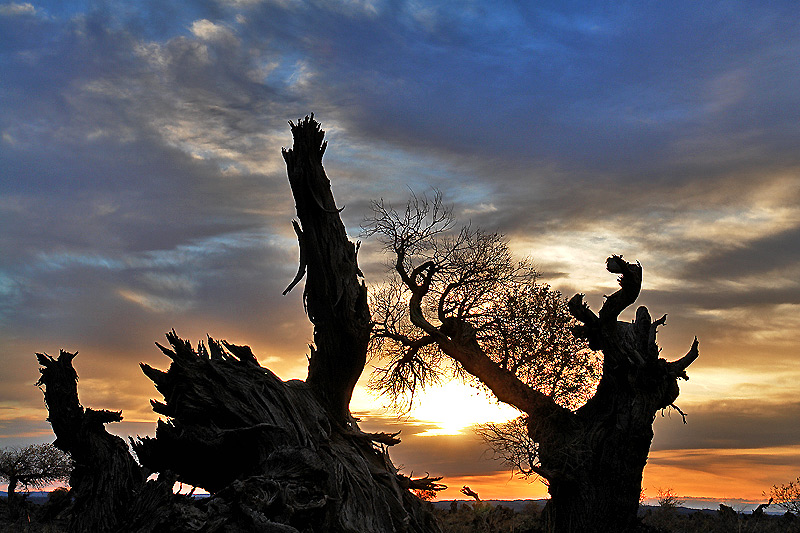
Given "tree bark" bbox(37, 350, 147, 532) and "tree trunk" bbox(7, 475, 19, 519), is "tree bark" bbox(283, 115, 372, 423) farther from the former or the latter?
"tree trunk" bbox(7, 475, 19, 519)

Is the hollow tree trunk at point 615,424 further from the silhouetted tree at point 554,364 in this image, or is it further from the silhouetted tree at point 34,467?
the silhouetted tree at point 34,467

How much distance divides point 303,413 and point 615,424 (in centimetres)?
928

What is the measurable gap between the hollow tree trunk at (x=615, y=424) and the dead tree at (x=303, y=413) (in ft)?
19.6

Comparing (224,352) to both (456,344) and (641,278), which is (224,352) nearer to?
(456,344)

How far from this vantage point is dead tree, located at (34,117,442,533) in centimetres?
1277

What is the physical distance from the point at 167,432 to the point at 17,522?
13.4 m

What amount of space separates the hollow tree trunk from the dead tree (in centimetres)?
599

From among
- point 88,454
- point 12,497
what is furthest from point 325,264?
point 12,497

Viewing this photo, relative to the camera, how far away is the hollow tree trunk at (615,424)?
1861cm

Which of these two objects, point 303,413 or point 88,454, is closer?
point 88,454

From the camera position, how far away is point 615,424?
18812 millimetres

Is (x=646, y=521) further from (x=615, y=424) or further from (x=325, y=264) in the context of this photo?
(x=325, y=264)

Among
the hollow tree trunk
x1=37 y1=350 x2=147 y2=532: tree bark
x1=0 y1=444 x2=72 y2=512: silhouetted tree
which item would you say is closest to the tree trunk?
x1=0 y1=444 x2=72 y2=512: silhouetted tree

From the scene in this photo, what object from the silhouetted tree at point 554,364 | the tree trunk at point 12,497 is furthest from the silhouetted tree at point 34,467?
the silhouetted tree at point 554,364
